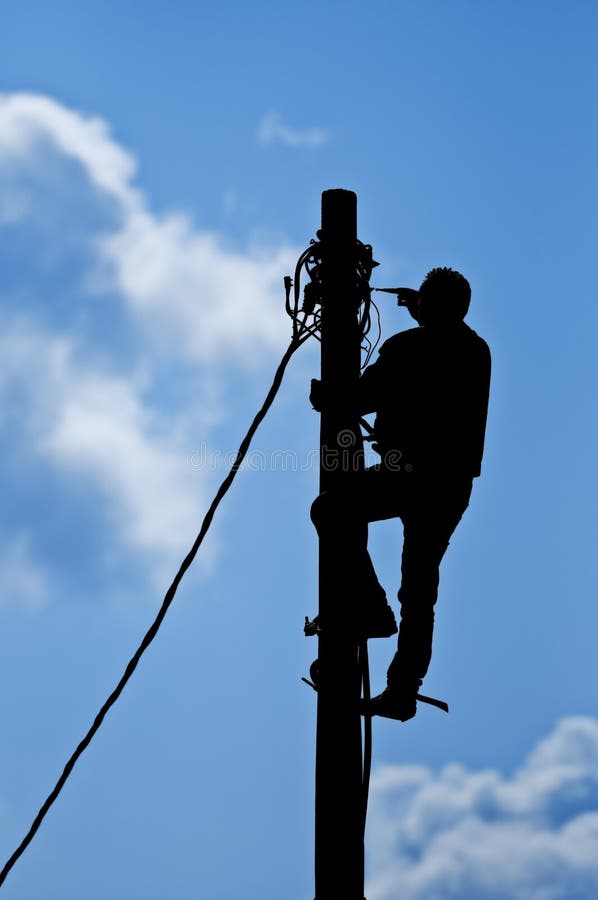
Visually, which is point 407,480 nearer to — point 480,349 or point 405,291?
point 480,349

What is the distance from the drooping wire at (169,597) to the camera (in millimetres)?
6344

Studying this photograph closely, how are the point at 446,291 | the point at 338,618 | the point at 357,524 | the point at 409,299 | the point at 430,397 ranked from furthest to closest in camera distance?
the point at 409,299 < the point at 446,291 < the point at 430,397 < the point at 357,524 < the point at 338,618

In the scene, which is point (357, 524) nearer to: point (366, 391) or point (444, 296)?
point (366, 391)

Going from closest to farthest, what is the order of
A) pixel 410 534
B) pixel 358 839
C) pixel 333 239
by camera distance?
pixel 358 839
pixel 410 534
pixel 333 239

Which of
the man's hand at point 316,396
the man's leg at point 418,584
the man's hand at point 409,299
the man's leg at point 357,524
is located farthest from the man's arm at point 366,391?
the man's hand at point 409,299

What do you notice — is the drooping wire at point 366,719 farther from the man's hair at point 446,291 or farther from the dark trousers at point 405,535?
the man's hair at point 446,291

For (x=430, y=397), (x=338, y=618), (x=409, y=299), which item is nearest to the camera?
(x=338, y=618)

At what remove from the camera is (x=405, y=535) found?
609cm

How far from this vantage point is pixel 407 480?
5.98 m

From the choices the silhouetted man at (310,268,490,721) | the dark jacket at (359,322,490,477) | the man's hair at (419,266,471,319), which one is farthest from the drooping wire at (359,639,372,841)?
the man's hair at (419,266,471,319)

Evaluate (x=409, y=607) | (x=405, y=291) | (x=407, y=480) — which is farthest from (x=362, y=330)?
(x=409, y=607)

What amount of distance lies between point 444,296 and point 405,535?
4.32 feet

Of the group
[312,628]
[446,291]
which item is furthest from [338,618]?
[446,291]

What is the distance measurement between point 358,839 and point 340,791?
0.25m
